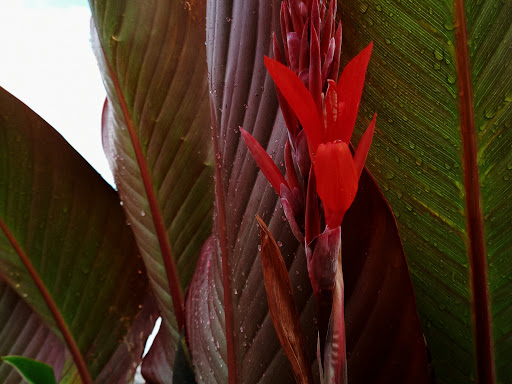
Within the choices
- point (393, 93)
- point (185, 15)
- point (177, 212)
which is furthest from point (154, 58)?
point (393, 93)

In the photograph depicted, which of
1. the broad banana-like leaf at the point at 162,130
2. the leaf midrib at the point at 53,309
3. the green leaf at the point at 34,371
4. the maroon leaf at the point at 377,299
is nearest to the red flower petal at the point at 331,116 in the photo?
the maroon leaf at the point at 377,299

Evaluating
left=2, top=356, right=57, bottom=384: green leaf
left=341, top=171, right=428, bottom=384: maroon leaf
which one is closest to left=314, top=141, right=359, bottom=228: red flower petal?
left=341, top=171, right=428, bottom=384: maroon leaf

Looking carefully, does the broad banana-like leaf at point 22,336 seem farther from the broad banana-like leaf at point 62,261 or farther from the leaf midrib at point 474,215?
the leaf midrib at point 474,215

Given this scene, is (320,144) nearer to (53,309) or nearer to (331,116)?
(331,116)

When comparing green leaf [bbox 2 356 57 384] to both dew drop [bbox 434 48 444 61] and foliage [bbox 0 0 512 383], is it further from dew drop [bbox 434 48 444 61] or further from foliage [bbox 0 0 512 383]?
dew drop [bbox 434 48 444 61]

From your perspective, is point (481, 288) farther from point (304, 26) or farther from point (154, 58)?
point (154, 58)

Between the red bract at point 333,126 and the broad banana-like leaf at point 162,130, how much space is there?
0.39 meters

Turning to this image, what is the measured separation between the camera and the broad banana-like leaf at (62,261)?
0.56 m

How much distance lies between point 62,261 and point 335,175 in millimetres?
521

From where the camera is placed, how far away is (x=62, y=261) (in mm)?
589

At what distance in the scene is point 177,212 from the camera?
1.88ft

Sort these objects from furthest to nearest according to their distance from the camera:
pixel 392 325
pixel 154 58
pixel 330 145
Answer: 1. pixel 154 58
2. pixel 392 325
3. pixel 330 145

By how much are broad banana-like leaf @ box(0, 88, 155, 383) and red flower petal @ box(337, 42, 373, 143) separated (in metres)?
0.49

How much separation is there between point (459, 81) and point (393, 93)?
43 mm
